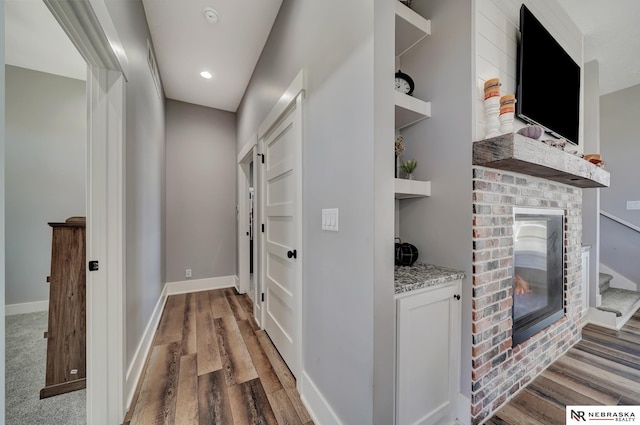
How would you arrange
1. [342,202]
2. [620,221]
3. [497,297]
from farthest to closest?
1. [620,221]
2. [497,297]
3. [342,202]

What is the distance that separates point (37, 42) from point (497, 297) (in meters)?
4.35

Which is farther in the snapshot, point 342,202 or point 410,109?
point 410,109

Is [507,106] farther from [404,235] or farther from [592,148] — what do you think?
[592,148]

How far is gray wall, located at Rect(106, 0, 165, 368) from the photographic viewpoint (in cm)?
151

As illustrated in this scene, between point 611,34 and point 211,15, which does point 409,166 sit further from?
point 611,34

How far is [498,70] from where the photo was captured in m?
1.51

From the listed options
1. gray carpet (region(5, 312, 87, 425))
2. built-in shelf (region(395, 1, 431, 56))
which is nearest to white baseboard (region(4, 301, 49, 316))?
gray carpet (region(5, 312, 87, 425))

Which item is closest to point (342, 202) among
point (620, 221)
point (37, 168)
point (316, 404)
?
point (316, 404)

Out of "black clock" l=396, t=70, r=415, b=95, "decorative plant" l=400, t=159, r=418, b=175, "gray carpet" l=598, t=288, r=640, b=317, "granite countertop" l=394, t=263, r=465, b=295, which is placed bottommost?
"gray carpet" l=598, t=288, r=640, b=317

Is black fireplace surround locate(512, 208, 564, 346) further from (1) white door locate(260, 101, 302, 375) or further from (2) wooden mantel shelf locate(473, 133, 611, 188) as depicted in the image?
(1) white door locate(260, 101, 302, 375)

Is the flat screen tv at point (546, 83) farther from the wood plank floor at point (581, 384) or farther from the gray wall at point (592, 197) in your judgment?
the wood plank floor at point (581, 384)

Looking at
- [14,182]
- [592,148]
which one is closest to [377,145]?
[592,148]

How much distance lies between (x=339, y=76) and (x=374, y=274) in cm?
98

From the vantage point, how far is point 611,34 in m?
2.33
